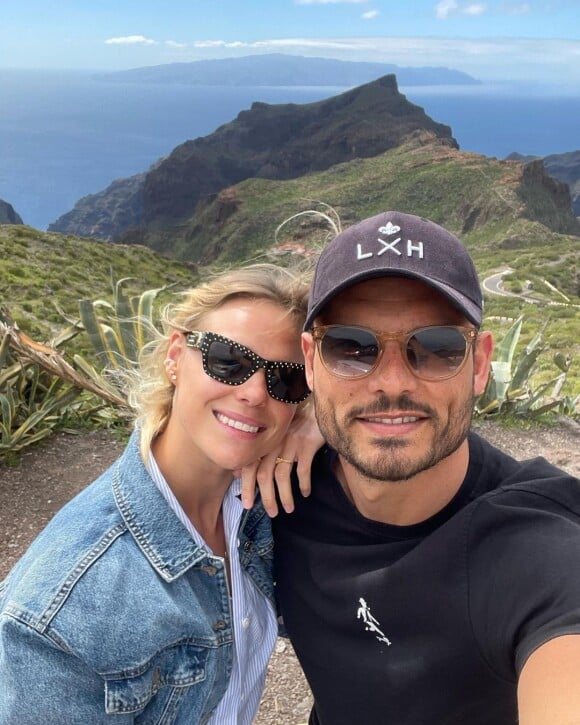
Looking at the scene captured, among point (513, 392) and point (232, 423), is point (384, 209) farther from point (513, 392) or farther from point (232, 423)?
point (232, 423)

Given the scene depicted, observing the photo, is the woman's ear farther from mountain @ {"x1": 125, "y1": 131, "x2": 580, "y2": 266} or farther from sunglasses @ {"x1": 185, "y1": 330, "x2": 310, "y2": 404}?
mountain @ {"x1": 125, "y1": 131, "x2": 580, "y2": 266}

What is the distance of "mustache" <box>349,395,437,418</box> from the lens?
60.4 inches

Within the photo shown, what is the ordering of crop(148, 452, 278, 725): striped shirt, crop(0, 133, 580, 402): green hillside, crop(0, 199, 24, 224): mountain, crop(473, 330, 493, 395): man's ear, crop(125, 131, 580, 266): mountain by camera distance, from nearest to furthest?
crop(473, 330, 493, 395): man's ear < crop(148, 452, 278, 725): striped shirt < crop(0, 133, 580, 402): green hillside < crop(125, 131, 580, 266): mountain < crop(0, 199, 24, 224): mountain

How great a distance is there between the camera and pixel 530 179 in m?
79.2

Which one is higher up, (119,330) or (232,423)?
(232,423)

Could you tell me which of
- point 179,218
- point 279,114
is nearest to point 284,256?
point 179,218

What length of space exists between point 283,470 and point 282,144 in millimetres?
150360

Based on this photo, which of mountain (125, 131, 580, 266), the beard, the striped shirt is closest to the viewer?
the beard

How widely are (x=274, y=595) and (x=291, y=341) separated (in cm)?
77

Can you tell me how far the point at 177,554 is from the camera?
1632mm

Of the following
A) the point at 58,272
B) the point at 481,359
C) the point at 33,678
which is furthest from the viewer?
the point at 58,272

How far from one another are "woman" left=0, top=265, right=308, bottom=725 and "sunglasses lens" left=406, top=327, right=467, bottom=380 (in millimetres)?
481

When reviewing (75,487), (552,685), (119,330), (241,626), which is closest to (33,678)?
(241,626)

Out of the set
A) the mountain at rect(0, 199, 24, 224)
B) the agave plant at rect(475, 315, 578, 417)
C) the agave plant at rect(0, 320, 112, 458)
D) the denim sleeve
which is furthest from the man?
the mountain at rect(0, 199, 24, 224)
